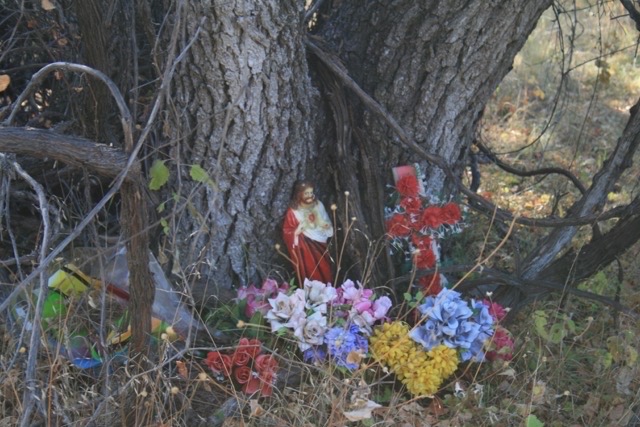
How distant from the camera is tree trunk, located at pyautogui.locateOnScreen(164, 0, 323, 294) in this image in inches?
93.8

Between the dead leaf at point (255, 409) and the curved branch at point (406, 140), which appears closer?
the dead leaf at point (255, 409)

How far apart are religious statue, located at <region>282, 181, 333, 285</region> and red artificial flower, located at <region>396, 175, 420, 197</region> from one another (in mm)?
295

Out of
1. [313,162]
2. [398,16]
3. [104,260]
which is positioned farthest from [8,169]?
[398,16]

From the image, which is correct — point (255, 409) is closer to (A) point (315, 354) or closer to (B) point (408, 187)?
(A) point (315, 354)

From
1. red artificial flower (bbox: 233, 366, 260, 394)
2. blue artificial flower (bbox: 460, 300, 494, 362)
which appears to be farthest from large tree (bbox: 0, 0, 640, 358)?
red artificial flower (bbox: 233, 366, 260, 394)

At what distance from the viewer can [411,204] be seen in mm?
2791

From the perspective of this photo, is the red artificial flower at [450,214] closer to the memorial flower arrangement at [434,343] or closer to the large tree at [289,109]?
the large tree at [289,109]

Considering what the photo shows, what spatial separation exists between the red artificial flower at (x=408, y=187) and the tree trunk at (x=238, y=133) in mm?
321

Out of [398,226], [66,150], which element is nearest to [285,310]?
[398,226]

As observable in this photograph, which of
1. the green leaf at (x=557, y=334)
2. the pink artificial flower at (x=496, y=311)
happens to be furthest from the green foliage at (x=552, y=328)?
the pink artificial flower at (x=496, y=311)

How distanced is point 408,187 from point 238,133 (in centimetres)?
66

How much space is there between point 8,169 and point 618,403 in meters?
2.13

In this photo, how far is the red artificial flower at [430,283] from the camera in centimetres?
283

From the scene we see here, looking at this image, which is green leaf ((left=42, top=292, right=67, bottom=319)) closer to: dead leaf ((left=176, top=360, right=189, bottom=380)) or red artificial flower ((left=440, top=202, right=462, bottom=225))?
dead leaf ((left=176, top=360, right=189, bottom=380))
